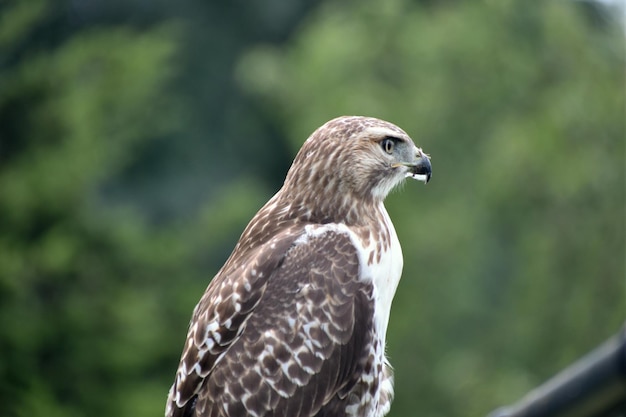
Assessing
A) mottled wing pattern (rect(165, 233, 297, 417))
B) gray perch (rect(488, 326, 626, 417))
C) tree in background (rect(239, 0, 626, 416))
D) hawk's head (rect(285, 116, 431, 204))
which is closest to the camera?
gray perch (rect(488, 326, 626, 417))

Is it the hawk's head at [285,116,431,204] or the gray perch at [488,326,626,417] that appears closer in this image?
the gray perch at [488,326,626,417]

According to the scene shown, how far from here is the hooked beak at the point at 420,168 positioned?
3.94 metres

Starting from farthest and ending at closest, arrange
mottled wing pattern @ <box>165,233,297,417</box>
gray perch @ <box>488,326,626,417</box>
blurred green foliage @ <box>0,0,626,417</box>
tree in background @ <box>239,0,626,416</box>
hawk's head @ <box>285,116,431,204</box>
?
tree in background @ <box>239,0,626,416</box>
blurred green foliage @ <box>0,0,626,417</box>
hawk's head @ <box>285,116,431,204</box>
mottled wing pattern @ <box>165,233,297,417</box>
gray perch @ <box>488,326,626,417</box>

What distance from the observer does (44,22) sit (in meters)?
11.5

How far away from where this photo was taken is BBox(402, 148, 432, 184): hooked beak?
12.9 feet

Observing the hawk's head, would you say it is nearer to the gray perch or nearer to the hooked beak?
the hooked beak

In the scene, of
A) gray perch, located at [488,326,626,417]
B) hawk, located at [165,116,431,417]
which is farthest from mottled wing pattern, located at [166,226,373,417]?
gray perch, located at [488,326,626,417]

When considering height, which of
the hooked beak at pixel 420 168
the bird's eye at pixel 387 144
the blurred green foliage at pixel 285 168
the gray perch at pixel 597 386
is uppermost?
the blurred green foliage at pixel 285 168

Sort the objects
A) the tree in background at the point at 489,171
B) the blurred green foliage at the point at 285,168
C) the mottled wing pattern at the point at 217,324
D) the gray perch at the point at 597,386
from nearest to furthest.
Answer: the gray perch at the point at 597,386 → the mottled wing pattern at the point at 217,324 → the blurred green foliage at the point at 285,168 → the tree in background at the point at 489,171

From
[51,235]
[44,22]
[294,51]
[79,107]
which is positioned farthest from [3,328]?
[294,51]

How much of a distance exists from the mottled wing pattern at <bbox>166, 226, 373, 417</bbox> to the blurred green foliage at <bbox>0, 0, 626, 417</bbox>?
17.2 ft

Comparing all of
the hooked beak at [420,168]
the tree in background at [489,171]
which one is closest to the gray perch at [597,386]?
the hooked beak at [420,168]

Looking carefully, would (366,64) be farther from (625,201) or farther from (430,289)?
(625,201)

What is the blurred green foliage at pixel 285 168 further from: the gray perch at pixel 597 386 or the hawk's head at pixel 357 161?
the gray perch at pixel 597 386
